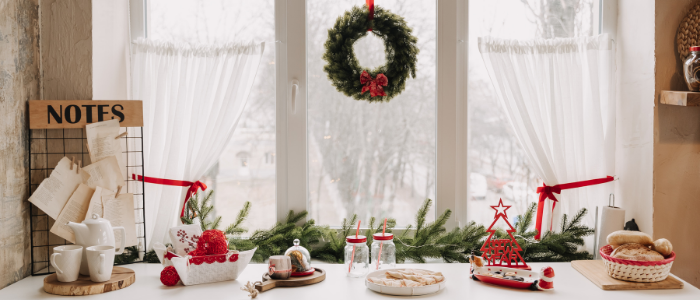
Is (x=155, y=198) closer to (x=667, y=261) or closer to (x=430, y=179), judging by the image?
(x=430, y=179)

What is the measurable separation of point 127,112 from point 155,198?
41cm

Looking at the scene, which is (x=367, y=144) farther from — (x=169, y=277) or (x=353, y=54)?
(x=169, y=277)

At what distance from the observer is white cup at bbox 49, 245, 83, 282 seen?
149 cm

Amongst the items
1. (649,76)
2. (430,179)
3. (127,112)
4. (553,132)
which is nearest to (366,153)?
(430,179)

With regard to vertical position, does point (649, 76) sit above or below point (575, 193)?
above

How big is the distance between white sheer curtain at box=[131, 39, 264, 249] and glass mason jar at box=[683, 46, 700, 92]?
1540 millimetres

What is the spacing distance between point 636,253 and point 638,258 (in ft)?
0.06

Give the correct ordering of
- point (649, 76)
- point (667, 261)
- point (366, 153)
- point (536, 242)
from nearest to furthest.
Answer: point (667, 261) → point (649, 76) → point (536, 242) → point (366, 153)

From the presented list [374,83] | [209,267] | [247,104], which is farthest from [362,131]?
[209,267]

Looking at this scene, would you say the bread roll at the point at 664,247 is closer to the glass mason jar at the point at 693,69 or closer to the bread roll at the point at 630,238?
the bread roll at the point at 630,238

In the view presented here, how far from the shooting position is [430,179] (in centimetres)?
211

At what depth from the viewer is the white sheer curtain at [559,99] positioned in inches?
78.2

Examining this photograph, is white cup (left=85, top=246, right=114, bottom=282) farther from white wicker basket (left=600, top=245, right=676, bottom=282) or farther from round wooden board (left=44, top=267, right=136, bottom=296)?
white wicker basket (left=600, top=245, right=676, bottom=282)

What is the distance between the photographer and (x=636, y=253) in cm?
152
